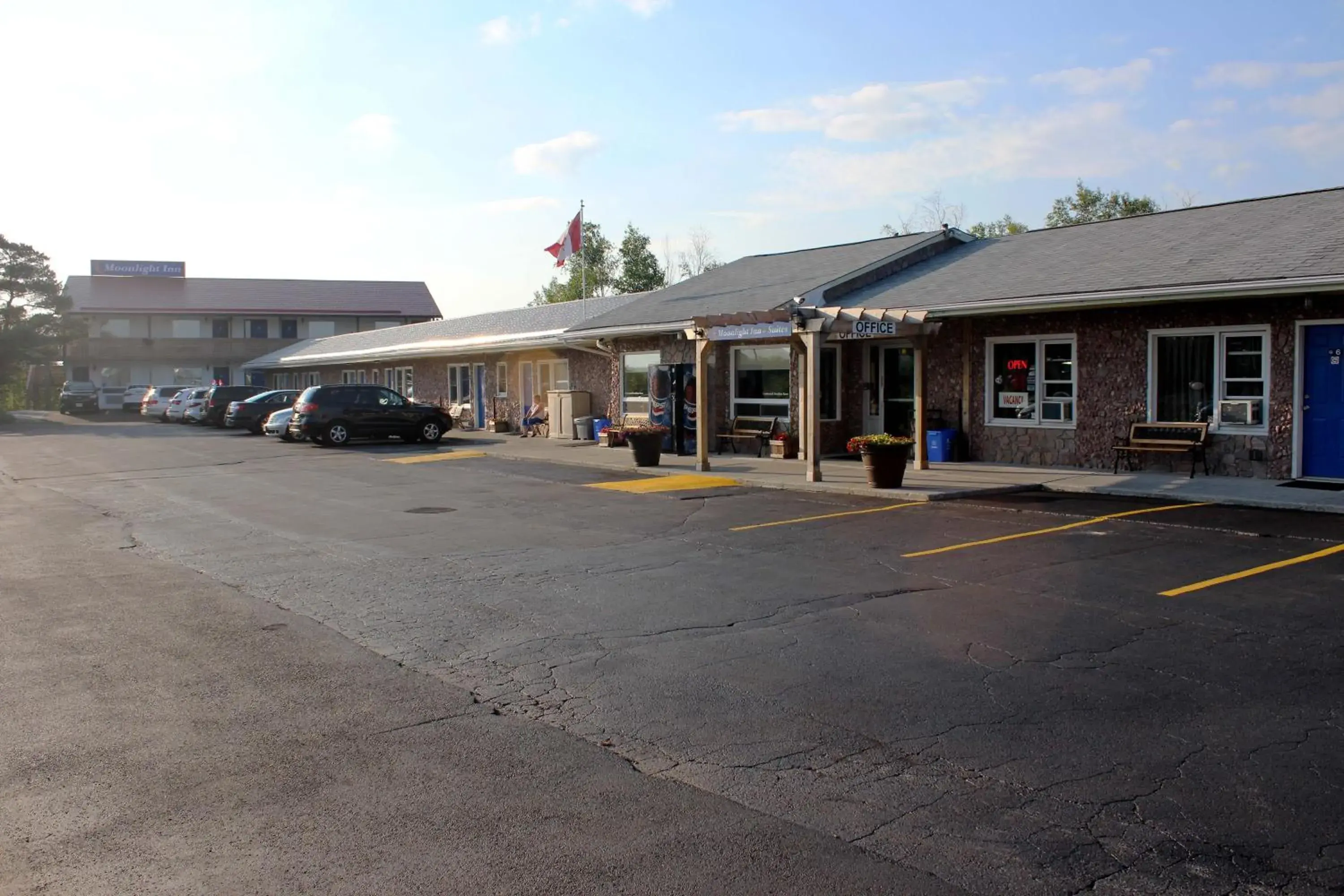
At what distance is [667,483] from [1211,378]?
8.43 meters

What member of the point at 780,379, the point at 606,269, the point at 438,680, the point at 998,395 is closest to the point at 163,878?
the point at 438,680

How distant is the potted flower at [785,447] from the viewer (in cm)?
2134

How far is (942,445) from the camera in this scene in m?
19.2

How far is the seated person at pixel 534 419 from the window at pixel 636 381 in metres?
4.77

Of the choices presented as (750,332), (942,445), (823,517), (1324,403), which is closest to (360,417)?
(750,332)

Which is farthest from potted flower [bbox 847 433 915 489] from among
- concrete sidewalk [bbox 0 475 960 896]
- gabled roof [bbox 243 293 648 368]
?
gabled roof [bbox 243 293 648 368]

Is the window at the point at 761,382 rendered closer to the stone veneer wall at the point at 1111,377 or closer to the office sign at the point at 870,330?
the stone veneer wall at the point at 1111,377

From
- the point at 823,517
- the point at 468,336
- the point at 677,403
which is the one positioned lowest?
the point at 823,517

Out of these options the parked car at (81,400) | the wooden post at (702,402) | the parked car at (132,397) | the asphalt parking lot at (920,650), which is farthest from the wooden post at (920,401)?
the parked car at (81,400)

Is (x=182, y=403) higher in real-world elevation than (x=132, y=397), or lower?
lower

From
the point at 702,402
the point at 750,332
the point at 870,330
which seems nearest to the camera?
the point at 870,330

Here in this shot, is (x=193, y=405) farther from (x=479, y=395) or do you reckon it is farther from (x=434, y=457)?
(x=434, y=457)

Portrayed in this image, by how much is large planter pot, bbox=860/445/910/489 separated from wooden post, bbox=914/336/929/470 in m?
1.67

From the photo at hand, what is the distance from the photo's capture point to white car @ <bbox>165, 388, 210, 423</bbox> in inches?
1698
